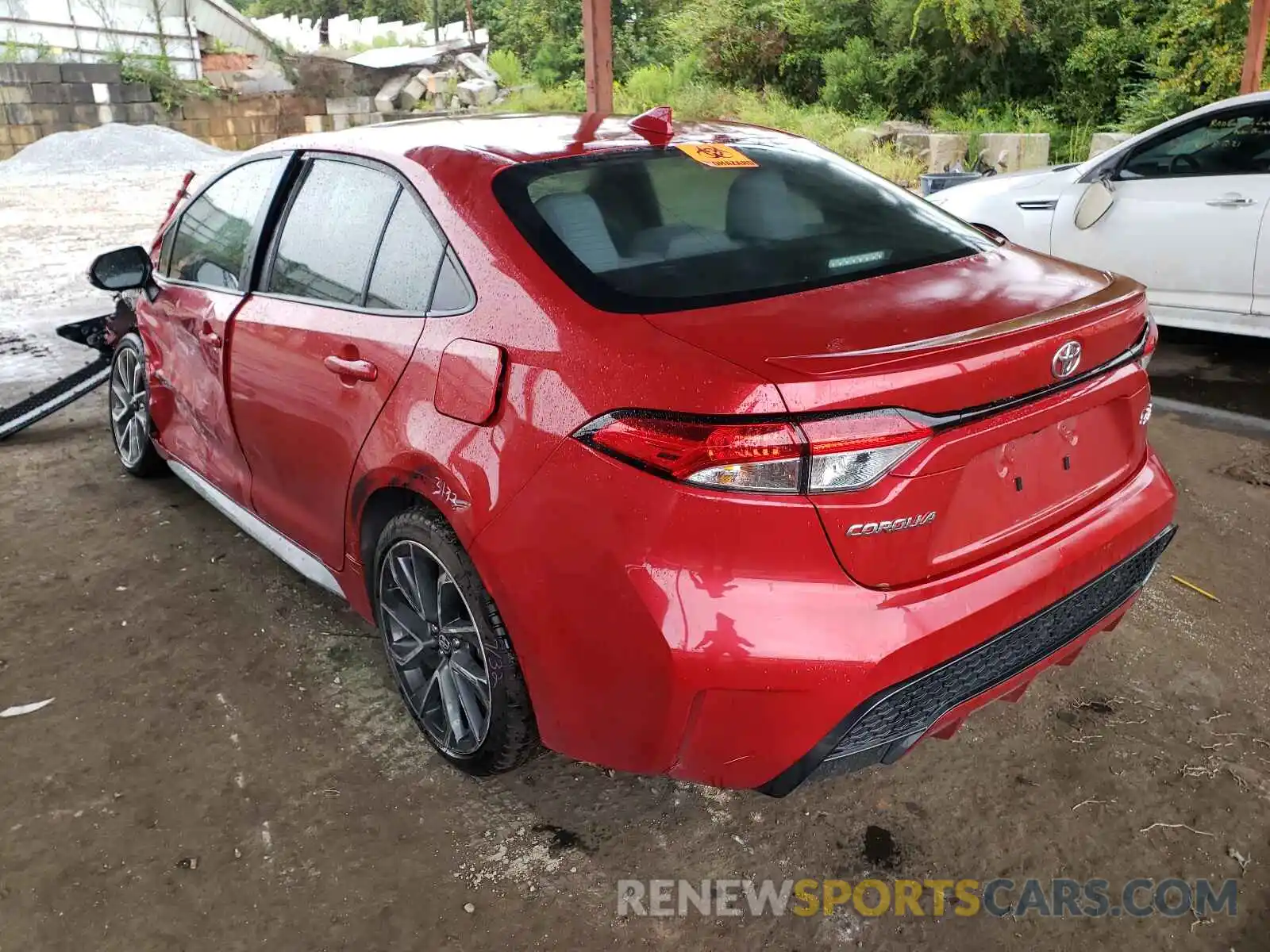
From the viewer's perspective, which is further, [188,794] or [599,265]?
[188,794]

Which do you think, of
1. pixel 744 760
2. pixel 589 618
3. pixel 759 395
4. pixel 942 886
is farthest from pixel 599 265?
pixel 942 886

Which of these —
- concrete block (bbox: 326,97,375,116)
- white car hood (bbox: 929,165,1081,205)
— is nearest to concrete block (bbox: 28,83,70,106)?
concrete block (bbox: 326,97,375,116)

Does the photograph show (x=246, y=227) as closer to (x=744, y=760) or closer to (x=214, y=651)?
(x=214, y=651)

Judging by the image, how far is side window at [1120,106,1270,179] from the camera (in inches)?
204

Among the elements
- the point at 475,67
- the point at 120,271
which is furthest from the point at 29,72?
the point at 120,271

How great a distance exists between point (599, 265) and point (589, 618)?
770mm

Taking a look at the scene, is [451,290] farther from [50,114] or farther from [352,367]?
[50,114]

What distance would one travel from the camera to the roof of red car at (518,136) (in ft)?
8.40

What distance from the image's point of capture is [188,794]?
251cm

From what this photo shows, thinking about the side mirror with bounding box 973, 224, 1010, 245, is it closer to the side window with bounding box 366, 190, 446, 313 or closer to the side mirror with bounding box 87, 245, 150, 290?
the side window with bounding box 366, 190, 446, 313

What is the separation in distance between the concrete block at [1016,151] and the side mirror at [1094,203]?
7.14 meters

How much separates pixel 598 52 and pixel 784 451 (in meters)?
5.96

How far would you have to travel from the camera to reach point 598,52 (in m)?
6.95

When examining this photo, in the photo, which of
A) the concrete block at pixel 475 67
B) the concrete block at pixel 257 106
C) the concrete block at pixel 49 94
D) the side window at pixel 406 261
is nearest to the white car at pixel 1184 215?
the side window at pixel 406 261
